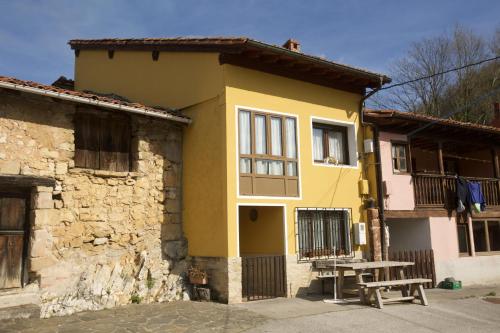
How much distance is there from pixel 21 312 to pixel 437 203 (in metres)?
11.5

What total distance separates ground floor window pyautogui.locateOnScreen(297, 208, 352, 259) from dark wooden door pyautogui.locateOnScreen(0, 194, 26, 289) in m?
6.10

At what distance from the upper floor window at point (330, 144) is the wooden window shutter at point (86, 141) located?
5.56m

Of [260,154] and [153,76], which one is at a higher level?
[153,76]

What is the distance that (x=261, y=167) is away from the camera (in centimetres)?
1110

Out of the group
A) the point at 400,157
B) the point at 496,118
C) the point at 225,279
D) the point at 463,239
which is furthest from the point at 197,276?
the point at 496,118

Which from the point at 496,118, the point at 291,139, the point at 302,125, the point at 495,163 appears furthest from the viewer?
the point at 496,118

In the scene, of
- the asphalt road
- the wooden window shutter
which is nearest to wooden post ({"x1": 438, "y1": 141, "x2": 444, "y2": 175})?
the asphalt road

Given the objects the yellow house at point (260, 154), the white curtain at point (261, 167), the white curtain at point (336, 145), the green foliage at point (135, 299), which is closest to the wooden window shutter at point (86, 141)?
the yellow house at point (260, 154)

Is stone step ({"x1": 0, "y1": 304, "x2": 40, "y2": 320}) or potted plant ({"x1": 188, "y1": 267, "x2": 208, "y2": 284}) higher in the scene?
potted plant ({"x1": 188, "y1": 267, "x2": 208, "y2": 284})

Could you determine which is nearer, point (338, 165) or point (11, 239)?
point (11, 239)

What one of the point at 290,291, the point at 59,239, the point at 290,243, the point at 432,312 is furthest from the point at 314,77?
the point at 59,239

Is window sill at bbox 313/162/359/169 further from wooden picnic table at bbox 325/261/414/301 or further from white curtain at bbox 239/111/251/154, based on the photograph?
wooden picnic table at bbox 325/261/414/301

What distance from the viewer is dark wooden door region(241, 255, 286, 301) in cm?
1092

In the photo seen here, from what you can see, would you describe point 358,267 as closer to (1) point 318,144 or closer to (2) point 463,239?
(1) point 318,144
